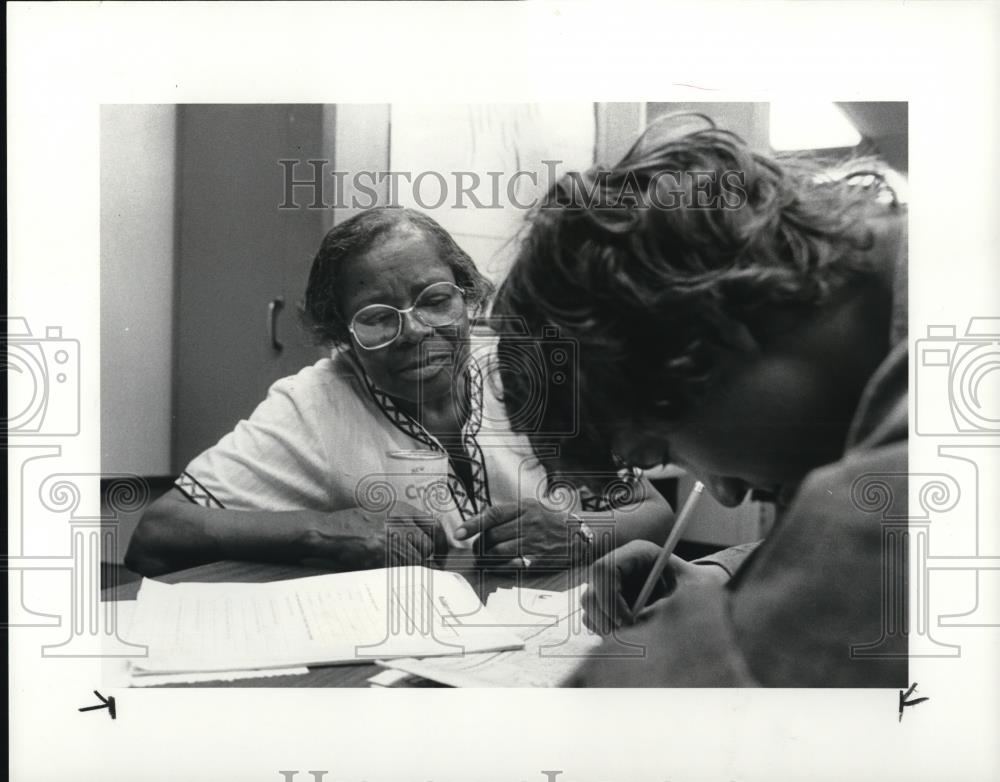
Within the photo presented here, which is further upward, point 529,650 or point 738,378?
point 738,378

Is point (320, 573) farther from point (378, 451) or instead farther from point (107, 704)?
point (107, 704)

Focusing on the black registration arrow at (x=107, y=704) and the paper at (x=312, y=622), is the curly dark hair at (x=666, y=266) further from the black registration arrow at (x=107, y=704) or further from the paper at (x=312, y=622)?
the black registration arrow at (x=107, y=704)

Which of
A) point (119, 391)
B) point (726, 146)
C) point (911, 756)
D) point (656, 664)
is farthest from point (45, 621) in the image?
point (911, 756)

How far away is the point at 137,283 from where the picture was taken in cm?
172

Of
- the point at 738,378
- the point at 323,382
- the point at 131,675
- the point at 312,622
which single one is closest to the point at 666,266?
the point at 738,378

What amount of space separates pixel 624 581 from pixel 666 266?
615 millimetres

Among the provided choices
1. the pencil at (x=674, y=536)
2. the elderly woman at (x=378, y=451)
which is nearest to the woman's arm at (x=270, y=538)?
the elderly woman at (x=378, y=451)

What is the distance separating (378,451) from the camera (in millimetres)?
1713

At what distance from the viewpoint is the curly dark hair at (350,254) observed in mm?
1700

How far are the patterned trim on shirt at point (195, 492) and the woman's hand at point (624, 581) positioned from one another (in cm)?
74

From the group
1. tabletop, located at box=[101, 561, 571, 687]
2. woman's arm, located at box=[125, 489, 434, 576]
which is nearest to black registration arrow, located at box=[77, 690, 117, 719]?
tabletop, located at box=[101, 561, 571, 687]

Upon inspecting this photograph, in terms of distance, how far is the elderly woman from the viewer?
5.58ft

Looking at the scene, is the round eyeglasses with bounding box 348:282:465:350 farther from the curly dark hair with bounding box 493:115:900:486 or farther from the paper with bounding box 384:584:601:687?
the paper with bounding box 384:584:601:687

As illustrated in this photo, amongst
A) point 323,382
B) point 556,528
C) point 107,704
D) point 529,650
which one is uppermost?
point 323,382
